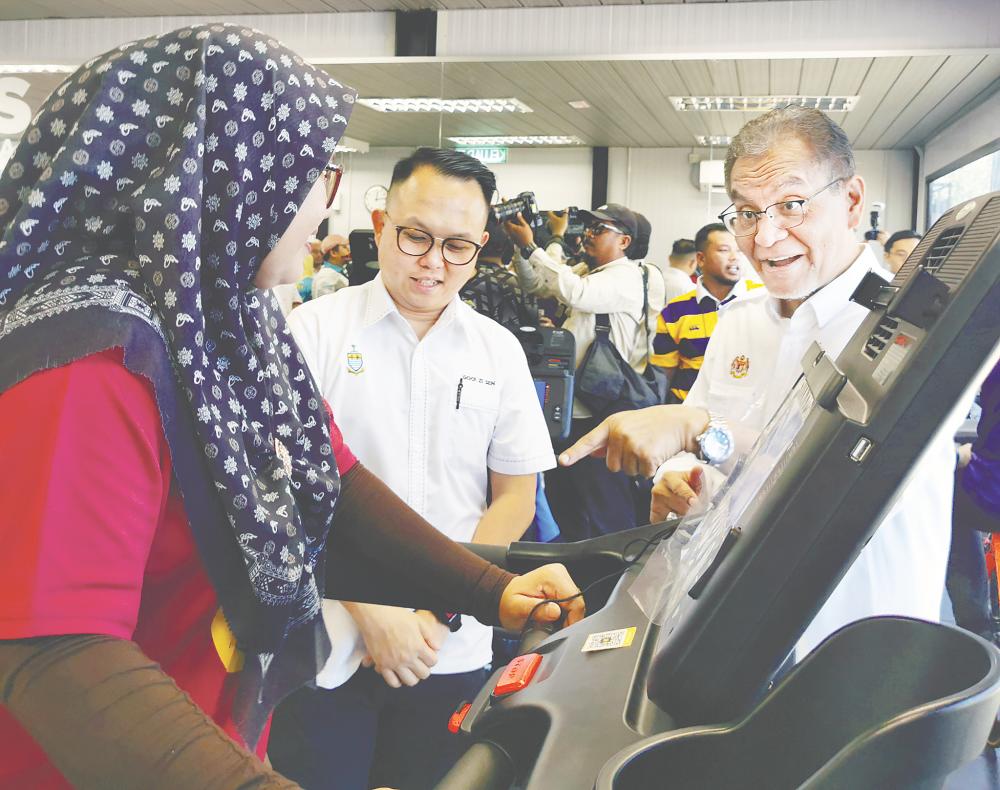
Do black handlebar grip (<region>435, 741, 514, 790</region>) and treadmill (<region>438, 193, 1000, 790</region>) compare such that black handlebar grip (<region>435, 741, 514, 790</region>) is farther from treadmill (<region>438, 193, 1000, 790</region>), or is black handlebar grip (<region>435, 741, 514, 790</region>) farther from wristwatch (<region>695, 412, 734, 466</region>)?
wristwatch (<region>695, 412, 734, 466</region>)

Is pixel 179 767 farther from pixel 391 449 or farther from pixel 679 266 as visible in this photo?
pixel 679 266

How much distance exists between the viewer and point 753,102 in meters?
5.02

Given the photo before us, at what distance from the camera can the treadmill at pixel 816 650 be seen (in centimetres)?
50

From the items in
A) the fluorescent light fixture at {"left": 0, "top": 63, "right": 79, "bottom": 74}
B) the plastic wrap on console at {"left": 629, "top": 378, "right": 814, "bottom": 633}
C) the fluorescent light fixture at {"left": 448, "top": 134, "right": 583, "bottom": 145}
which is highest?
the fluorescent light fixture at {"left": 0, "top": 63, "right": 79, "bottom": 74}

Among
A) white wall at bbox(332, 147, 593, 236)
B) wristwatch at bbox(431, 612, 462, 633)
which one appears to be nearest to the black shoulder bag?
white wall at bbox(332, 147, 593, 236)

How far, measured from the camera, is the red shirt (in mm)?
659

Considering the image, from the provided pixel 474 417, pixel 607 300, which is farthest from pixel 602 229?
pixel 474 417

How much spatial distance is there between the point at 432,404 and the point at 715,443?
74 cm

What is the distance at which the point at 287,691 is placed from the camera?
1106 millimetres

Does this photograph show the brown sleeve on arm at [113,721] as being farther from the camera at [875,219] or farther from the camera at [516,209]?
the camera at [875,219]

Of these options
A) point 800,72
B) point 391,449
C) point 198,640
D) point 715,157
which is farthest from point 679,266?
point 198,640

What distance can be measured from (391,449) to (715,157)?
13.7ft

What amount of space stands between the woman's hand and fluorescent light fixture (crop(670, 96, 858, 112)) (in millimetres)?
4374

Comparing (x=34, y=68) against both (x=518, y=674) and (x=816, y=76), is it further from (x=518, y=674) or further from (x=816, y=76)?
(x=518, y=674)
